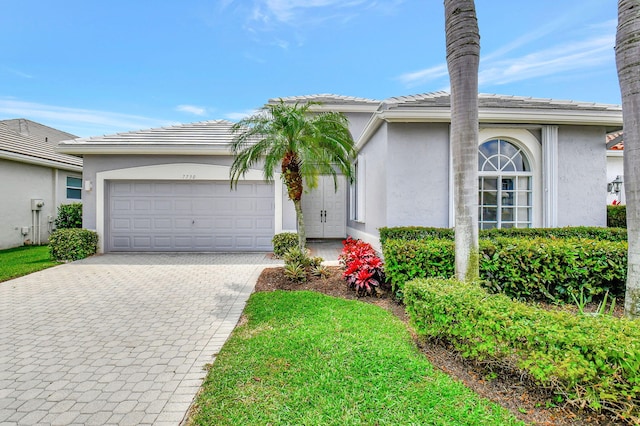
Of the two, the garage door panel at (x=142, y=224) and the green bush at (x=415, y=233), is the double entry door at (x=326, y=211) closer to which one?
the garage door panel at (x=142, y=224)

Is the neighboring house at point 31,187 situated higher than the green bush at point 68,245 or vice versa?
the neighboring house at point 31,187

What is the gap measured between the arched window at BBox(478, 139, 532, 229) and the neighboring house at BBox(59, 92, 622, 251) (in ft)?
0.09

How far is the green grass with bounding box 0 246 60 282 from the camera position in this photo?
27.2ft

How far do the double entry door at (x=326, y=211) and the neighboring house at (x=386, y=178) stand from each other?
1.59 meters

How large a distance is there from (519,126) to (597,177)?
8.36 ft

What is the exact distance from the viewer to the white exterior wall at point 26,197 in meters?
12.4

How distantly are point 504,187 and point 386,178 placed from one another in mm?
3393

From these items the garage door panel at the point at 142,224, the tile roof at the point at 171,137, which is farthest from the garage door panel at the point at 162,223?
the tile roof at the point at 171,137

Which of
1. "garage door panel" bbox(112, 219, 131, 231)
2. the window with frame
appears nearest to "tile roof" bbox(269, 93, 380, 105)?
"garage door panel" bbox(112, 219, 131, 231)

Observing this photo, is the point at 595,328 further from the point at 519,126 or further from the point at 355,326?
the point at 519,126

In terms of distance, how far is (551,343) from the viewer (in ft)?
8.59

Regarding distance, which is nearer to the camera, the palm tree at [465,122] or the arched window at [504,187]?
the palm tree at [465,122]

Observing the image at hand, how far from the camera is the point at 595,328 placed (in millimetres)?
2654

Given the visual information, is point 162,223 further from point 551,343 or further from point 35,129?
point 35,129
